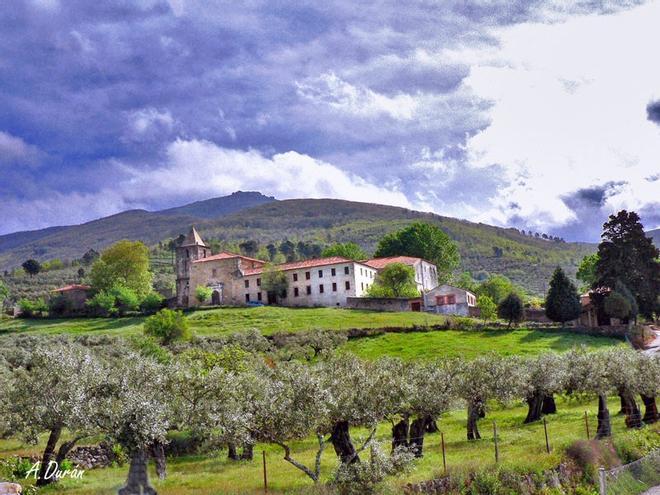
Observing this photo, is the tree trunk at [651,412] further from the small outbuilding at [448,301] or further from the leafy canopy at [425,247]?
the leafy canopy at [425,247]

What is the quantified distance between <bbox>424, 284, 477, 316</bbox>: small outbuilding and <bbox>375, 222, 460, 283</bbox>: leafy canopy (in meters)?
27.1

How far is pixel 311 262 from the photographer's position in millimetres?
113375

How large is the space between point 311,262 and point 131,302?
29408 mm

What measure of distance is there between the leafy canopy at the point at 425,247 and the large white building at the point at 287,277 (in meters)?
7.00

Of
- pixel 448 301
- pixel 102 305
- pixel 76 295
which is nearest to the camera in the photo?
pixel 448 301

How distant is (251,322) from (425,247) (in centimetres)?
5127

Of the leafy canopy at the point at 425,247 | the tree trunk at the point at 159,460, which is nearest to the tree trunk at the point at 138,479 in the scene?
the tree trunk at the point at 159,460

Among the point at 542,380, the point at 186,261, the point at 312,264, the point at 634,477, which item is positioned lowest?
the point at 634,477

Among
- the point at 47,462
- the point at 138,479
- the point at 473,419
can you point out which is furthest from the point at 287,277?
the point at 138,479

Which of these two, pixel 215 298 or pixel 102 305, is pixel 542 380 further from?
pixel 215 298

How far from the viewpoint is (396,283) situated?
107 m

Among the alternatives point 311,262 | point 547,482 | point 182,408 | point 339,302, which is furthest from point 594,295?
point 182,408

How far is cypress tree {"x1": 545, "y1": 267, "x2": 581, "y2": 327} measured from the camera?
8125 cm

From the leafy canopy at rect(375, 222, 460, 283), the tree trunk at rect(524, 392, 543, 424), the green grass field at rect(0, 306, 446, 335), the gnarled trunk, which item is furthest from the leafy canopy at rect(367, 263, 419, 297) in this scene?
the gnarled trunk
